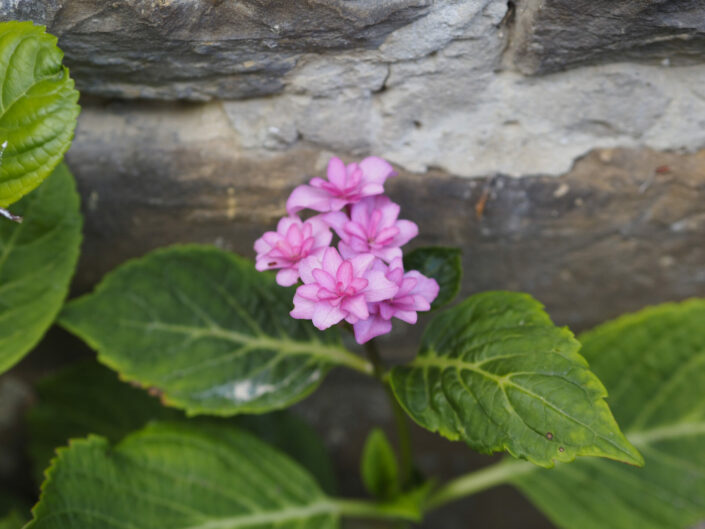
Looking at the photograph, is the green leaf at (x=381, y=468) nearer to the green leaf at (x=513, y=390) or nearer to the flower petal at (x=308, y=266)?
the green leaf at (x=513, y=390)

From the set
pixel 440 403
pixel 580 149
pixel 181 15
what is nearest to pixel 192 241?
pixel 181 15

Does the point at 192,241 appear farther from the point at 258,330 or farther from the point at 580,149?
the point at 580,149

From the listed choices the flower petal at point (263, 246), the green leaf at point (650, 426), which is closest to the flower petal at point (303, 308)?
the flower petal at point (263, 246)

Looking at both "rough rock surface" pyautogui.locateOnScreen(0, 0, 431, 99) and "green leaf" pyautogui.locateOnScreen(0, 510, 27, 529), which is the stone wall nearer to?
"rough rock surface" pyautogui.locateOnScreen(0, 0, 431, 99)

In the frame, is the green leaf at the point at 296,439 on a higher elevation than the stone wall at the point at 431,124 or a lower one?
lower

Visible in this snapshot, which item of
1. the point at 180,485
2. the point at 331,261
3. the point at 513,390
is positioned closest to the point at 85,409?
the point at 180,485

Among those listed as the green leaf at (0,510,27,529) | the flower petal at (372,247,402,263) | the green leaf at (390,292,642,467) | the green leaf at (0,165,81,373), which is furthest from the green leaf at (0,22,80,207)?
the green leaf at (0,510,27,529)

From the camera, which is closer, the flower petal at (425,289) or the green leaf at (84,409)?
the flower petal at (425,289)
